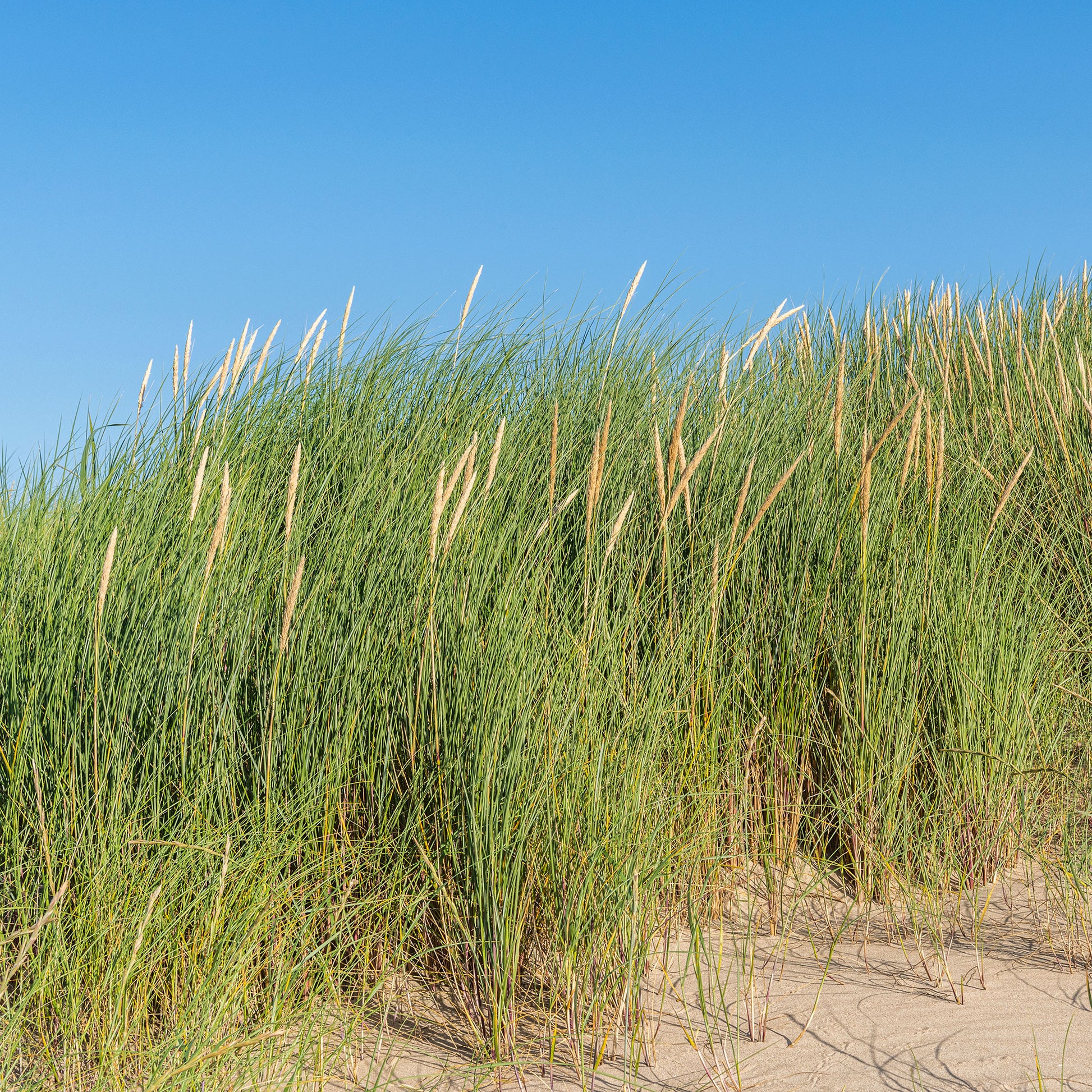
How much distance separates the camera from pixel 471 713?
1.88 metres

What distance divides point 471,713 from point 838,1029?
3.52 feet

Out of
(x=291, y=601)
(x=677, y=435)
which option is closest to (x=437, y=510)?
(x=291, y=601)

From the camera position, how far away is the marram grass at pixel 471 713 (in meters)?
1.77

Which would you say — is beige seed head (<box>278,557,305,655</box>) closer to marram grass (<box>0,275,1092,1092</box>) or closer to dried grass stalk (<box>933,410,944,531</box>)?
marram grass (<box>0,275,1092,1092</box>)

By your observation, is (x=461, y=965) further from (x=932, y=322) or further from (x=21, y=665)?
(x=932, y=322)

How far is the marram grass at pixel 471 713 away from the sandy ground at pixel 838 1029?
96 millimetres

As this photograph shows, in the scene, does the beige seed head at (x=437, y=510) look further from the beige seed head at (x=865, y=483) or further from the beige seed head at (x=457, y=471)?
the beige seed head at (x=865, y=483)

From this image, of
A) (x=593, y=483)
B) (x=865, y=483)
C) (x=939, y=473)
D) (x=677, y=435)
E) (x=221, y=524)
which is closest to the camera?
(x=221, y=524)

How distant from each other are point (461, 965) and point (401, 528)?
3.53 feet

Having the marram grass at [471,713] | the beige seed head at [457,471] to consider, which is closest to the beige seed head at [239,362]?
the marram grass at [471,713]

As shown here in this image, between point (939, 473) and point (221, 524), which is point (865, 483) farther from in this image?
point (221, 524)

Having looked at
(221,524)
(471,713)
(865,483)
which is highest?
(865,483)

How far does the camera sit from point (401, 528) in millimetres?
2371

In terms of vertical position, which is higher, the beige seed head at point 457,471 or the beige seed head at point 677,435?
the beige seed head at point 677,435
